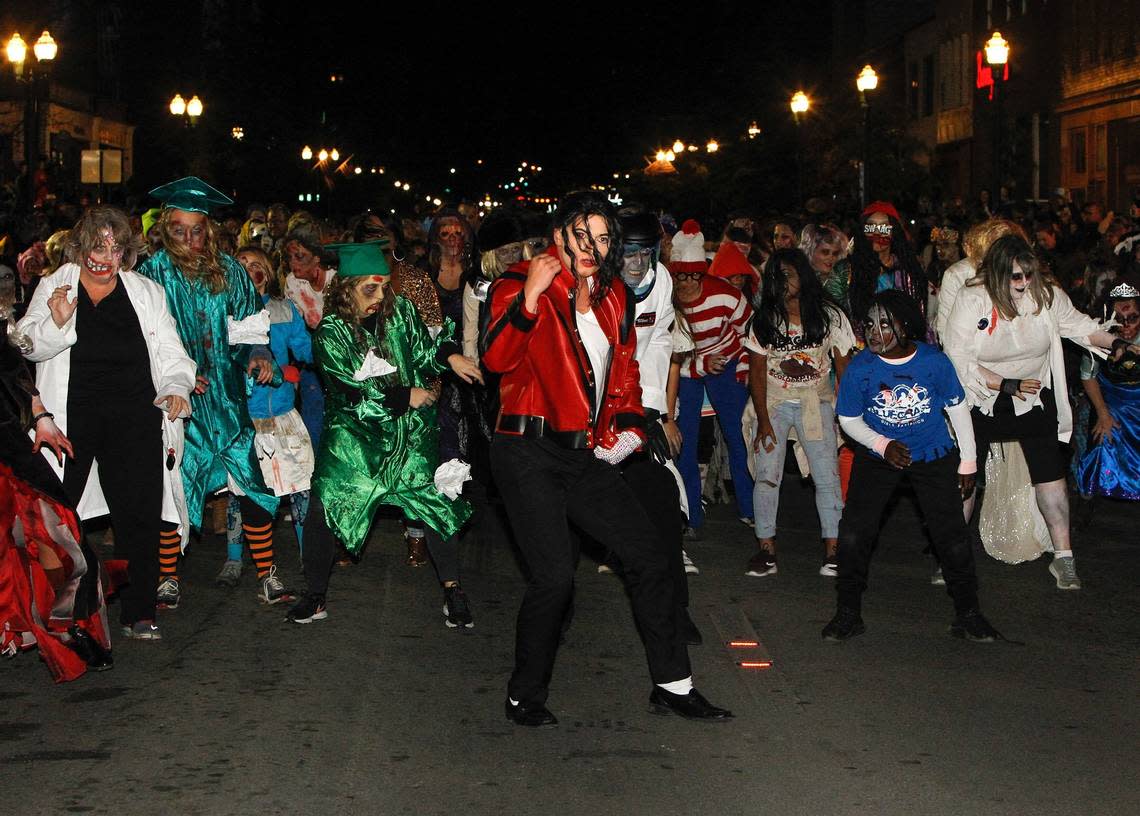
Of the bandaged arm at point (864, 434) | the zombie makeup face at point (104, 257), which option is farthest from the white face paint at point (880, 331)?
the zombie makeup face at point (104, 257)

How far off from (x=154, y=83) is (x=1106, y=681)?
58640 millimetres

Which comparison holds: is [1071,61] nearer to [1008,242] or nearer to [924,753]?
[1008,242]

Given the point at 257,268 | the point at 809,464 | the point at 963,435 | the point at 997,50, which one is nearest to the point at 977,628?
the point at 963,435

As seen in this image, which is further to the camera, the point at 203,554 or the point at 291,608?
the point at 203,554

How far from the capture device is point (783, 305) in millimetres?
9289

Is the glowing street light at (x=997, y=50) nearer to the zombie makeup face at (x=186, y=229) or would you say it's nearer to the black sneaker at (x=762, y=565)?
the black sneaker at (x=762, y=565)

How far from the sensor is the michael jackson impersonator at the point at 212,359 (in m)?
8.31

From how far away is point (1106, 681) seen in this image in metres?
6.93

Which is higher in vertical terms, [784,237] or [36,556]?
[784,237]

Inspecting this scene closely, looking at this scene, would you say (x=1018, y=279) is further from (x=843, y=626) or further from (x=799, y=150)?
(x=799, y=150)

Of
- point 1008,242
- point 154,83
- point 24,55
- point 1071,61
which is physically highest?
point 154,83

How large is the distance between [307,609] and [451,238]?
10.4 ft

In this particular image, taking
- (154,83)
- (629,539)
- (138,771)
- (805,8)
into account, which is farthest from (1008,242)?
(154,83)

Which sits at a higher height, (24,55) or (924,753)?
(24,55)
